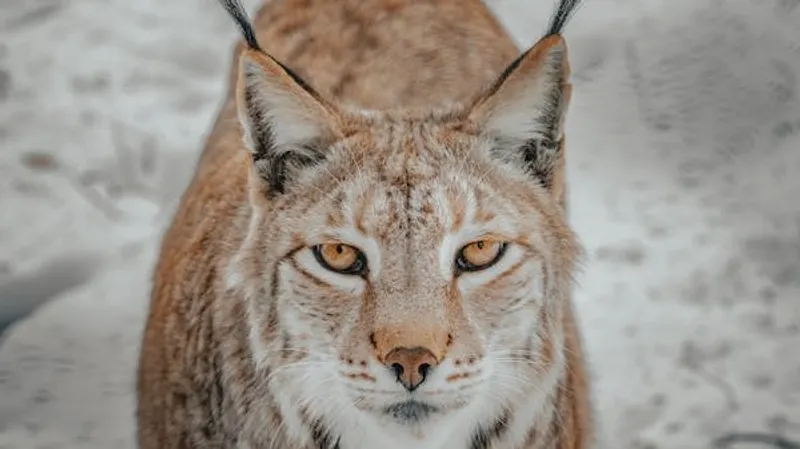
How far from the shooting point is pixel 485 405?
3205 mm

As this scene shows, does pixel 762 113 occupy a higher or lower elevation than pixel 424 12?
lower

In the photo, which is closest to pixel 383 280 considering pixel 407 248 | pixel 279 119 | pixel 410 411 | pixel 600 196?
pixel 407 248

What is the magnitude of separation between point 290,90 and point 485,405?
3.05ft

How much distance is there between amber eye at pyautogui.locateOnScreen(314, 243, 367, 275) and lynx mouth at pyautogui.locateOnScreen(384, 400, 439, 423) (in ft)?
1.08

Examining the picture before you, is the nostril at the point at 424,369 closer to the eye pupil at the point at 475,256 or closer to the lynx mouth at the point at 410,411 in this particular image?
the lynx mouth at the point at 410,411

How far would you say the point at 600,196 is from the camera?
19.7ft

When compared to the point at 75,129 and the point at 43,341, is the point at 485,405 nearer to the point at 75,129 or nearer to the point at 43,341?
the point at 43,341

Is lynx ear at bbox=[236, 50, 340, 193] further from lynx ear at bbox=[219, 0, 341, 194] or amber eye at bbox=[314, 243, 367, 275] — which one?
amber eye at bbox=[314, 243, 367, 275]

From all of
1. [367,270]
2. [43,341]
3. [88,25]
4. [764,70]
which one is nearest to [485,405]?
[367,270]

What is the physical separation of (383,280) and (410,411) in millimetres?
326

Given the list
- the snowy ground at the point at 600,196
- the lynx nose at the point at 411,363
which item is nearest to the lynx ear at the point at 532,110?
the lynx nose at the point at 411,363

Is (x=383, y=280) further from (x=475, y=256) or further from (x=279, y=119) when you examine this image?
(x=279, y=119)

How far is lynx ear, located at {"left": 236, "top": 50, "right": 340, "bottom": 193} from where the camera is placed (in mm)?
3092

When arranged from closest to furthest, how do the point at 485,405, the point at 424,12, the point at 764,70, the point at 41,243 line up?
the point at 485,405 → the point at 424,12 → the point at 41,243 → the point at 764,70
